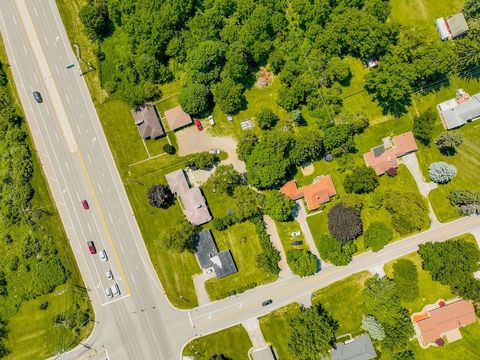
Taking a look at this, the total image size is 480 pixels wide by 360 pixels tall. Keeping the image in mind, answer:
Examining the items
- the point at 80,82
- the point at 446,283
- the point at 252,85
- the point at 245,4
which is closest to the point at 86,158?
the point at 80,82

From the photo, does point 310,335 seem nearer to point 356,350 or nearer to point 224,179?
point 356,350

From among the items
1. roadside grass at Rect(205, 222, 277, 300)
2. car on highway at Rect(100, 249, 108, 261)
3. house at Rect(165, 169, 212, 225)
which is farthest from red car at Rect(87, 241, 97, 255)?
roadside grass at Rect(205, 222, 277, 300)

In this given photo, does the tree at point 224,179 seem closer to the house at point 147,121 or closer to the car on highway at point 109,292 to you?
the house at point 147,121

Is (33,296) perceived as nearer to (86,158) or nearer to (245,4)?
(86,158)

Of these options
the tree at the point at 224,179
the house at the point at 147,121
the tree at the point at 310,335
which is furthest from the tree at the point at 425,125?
the house at the point at 147,121

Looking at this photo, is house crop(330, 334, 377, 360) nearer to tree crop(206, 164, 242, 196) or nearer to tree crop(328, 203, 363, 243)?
tree crop(328, 203, 363, 243)

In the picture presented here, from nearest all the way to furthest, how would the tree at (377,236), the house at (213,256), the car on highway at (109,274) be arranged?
1. the tree at (377,236)
2. the house at (213,256)
3. the car on highway at (109,274)
